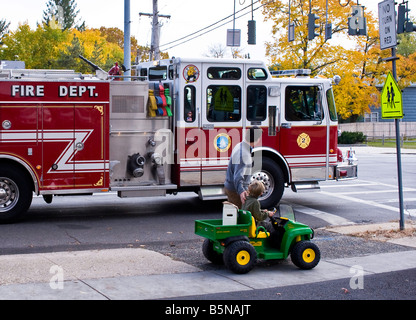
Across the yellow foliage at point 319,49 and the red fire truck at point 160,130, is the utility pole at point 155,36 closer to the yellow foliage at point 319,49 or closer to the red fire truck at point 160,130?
the yellow foliage at point 319,49

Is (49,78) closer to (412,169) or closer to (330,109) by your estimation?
(330,109)

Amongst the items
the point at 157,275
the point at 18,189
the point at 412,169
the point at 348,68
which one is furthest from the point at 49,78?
the point at 348,68

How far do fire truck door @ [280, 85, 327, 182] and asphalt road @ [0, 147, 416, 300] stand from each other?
3.10ft

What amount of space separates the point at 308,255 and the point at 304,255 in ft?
0.20

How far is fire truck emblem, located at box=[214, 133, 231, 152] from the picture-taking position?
12.5 m

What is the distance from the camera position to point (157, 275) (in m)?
7.58

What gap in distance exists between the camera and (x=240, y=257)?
7625 millimetres

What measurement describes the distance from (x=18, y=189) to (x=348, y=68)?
2693 centimetres

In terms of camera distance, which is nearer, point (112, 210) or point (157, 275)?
point (157, 275)

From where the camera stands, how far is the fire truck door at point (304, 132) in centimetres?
1311

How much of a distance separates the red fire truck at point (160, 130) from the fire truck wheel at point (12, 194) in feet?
0.06

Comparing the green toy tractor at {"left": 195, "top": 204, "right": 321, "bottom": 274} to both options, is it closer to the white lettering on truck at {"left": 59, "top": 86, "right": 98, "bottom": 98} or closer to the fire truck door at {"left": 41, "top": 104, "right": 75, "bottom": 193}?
the fire truck door at {"left": 41, "top": 104, "right": 75, "bottom": 193}

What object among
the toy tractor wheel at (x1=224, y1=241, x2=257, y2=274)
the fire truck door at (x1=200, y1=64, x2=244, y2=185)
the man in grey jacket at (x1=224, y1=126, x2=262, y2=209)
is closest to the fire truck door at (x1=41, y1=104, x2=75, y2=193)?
the fire truck door at (x1=200, y1=64, x2=244, y2=185)
